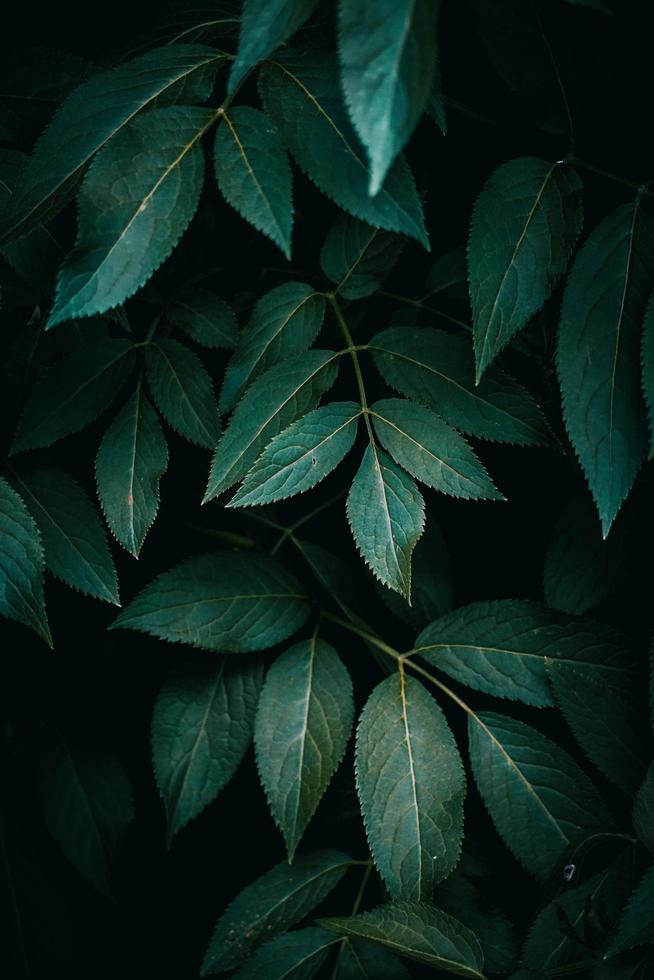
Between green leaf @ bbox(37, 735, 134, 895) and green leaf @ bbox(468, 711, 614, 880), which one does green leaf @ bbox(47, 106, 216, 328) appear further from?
green leaf @ bbox(37, 735, 134, 895)

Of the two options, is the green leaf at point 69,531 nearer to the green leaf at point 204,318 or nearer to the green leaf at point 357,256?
the green leaf at point 204,318

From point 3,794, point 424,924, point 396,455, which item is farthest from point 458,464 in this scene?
point 3,794

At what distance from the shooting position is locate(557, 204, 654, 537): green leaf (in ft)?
2.82

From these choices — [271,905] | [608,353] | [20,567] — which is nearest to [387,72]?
[608,353]

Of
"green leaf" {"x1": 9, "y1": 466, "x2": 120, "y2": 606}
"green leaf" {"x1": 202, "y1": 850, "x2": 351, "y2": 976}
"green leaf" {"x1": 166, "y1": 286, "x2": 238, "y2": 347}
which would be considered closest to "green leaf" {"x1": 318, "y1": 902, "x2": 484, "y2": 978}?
"green leaf" {"x1": 202, "y1": 850, "x2": 351, "y2": 976}

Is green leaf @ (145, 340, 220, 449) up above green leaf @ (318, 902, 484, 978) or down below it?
above

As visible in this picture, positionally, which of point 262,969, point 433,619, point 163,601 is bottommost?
point 262,969

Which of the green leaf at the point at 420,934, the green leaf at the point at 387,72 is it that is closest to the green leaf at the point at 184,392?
the green leaf at the point at 387,72

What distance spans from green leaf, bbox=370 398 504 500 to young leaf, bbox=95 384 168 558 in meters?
0.29

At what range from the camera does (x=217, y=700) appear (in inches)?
44.6

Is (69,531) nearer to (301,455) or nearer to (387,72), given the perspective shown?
(301,455)

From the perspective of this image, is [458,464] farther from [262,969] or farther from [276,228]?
[262,969]

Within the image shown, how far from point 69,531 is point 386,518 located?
444 mm

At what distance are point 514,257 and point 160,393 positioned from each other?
474mm
